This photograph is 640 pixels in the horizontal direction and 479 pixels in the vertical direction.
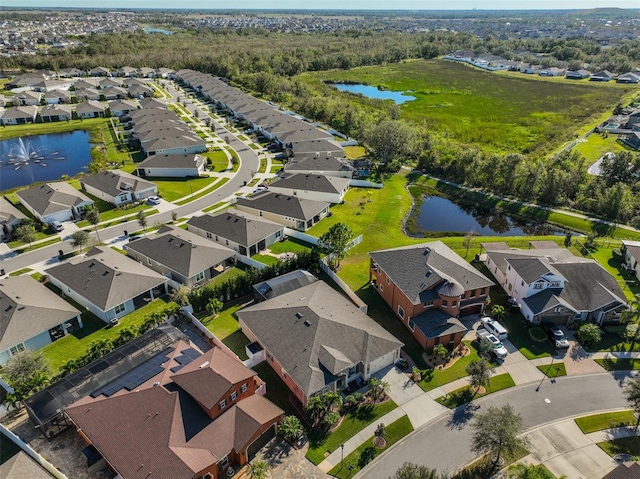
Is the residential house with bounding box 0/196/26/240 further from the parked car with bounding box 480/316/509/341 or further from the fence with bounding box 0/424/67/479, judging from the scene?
the parked car with bounding box 480/316/509/341

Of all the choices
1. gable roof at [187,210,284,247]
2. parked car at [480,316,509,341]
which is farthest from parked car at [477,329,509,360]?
gable roof at [187,210,284,247]

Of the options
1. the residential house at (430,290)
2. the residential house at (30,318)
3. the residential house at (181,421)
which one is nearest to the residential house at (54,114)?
the residential house at (30,318)

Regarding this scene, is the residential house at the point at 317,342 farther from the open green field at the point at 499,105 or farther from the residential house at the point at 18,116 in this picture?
the residential house at the point at 18,116

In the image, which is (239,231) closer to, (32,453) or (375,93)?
(32,453)

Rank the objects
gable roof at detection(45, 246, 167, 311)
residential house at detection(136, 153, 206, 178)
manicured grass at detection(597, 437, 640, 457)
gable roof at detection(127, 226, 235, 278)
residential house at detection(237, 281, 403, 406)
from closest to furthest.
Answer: manicured grass at detection(597, 437, 640, 457), residential house at detection(237, 281, 403, 406), gable roof at detection(45, 246, 167, 311), gable roof at detection(127, 226, 235, 278), residential house at detection(136, 153, 206, 178)

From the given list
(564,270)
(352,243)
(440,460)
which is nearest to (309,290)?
(352,243)

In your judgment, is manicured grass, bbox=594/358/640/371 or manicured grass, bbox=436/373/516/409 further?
manicured grass, bbox=594/358/640/371
